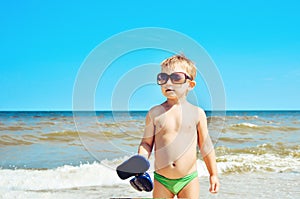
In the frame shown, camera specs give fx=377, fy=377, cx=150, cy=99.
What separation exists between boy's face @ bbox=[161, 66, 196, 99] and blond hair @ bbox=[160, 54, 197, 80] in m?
0.02

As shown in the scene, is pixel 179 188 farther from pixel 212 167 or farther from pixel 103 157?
pixel 103 157

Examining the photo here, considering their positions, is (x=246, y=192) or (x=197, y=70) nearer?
(x=197, y=70)

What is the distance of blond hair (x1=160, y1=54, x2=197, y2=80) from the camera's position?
2.40m

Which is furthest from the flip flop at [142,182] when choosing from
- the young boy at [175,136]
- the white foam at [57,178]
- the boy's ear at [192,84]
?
the white foam at [57,178]

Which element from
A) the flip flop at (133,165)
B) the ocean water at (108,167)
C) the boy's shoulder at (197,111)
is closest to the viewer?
the flip flop at (133,165)

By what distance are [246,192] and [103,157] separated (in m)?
3.02

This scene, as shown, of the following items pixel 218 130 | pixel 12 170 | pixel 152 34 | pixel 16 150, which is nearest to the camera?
pixel 152 34

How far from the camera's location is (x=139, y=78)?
2.33 meters

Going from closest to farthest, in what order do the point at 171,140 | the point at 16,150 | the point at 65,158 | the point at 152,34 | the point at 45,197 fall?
1. the point at 152,34
2. the point at 171,140
3. the point at 45,197
4. the point at 65,158
5. the point at 16,150

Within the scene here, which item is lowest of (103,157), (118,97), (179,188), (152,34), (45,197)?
(45,197)

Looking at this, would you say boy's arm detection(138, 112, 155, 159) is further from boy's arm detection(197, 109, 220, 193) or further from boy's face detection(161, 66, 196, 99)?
boy's arm detection(197, 109, 220, 193)

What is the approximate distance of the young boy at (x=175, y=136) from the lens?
2.41m

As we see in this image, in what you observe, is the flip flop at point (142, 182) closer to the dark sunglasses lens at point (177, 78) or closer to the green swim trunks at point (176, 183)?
the green swim trunks at point (176, 183)

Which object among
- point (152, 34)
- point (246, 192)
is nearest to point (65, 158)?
point (246, 192)
